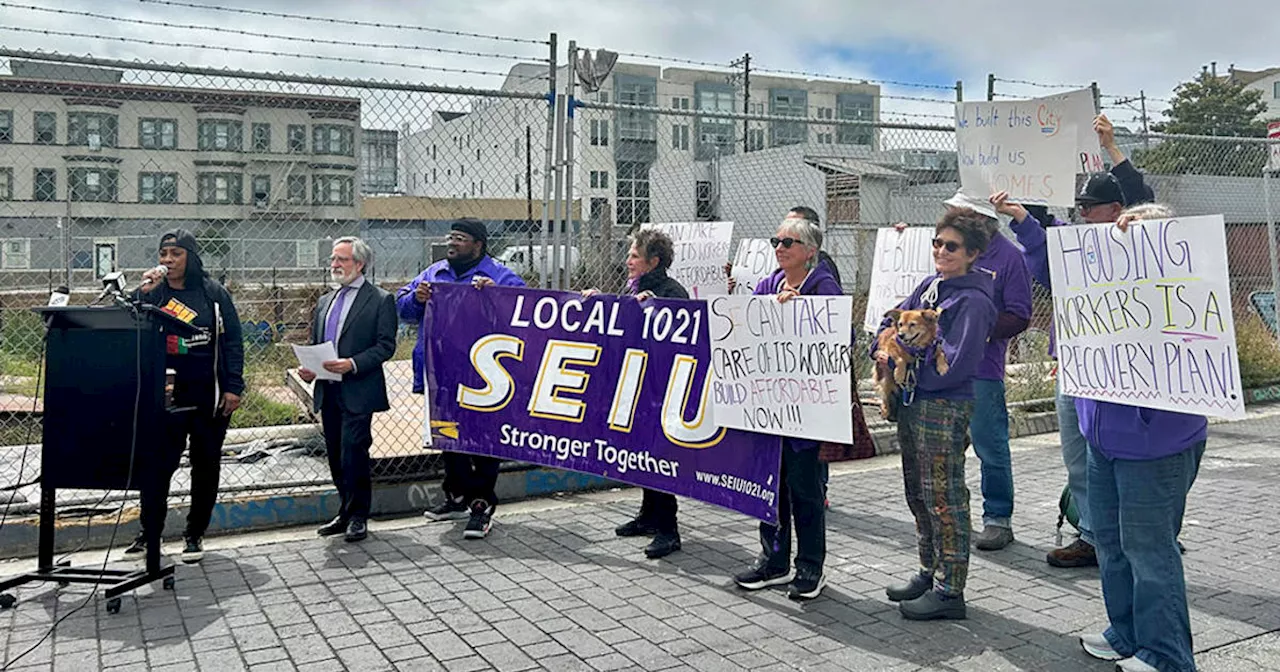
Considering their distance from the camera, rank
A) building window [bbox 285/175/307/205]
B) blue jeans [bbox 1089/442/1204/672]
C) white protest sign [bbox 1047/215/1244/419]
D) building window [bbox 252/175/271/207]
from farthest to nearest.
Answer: building window [bbox 252/175/271/207]
building window [bbox 285/175/307/205]
blue jeans [bbox 1089/442/1204/672]
white protest sign [bbox 1047/215/1244/419]

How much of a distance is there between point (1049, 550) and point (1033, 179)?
2.19 meters

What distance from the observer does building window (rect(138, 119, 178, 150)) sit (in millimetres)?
15512

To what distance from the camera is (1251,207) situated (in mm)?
26297

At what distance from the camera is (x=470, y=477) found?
6.35 meters

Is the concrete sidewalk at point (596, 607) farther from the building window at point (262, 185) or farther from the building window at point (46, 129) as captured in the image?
the building window at point (262, 185)

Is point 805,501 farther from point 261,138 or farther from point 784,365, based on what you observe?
point 261,138

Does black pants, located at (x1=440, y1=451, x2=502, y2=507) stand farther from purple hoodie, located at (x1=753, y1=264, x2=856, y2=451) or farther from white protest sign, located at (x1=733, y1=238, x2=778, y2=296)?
white protest sign, located at (x1=733, y1=238, x2=778, y2=296)

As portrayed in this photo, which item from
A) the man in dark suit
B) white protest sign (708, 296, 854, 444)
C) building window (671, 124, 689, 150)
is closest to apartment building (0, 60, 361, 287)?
the man in dark suit

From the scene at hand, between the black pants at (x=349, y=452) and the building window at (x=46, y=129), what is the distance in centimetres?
1181

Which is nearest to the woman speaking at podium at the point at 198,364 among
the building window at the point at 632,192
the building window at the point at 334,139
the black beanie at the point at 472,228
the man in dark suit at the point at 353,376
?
the man in dark suit at the point at 353,376

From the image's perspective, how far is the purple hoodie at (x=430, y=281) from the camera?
6449mm

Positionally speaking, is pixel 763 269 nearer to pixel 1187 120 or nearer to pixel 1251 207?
pixel 1251 207

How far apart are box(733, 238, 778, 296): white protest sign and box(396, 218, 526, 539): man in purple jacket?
72.6 inches

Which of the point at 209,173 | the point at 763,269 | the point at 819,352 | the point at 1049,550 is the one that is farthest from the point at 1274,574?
A: the point at 209,173
